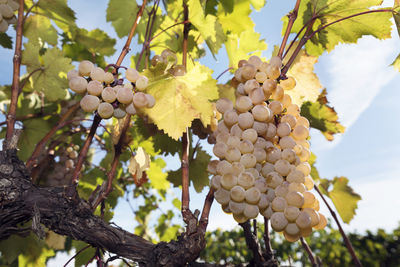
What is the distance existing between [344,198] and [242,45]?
2.49 ft

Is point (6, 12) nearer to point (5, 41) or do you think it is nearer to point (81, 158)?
point (5, 41)

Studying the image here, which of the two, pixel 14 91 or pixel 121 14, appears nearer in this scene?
pixel 14 91

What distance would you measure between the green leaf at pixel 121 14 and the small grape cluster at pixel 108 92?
2.63 ft

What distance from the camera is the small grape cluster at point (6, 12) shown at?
1152 mm

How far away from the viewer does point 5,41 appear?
141cm

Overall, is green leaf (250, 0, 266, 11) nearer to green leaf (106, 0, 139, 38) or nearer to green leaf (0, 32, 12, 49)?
green leaf (106, 0, 139, 38)

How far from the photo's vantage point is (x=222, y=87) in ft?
3.46

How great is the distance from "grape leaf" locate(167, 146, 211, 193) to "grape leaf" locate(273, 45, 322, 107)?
1.27 ft

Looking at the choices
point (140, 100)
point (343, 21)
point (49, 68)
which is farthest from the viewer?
point (49, 68)

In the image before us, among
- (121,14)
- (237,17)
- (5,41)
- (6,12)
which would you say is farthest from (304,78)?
(5,41)

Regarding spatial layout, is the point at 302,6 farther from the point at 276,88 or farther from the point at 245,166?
the point at 245,166

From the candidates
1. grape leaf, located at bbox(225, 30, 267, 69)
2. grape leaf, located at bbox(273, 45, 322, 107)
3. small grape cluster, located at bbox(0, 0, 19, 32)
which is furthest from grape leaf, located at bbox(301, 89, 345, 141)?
small grape cluster, located at bbox(0, 0, 19, 32)

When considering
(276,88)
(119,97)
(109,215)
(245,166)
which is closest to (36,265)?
(109,215)

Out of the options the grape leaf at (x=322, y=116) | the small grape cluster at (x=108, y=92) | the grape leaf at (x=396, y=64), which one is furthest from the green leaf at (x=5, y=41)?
the grape leaf at (x=396, y=64)
